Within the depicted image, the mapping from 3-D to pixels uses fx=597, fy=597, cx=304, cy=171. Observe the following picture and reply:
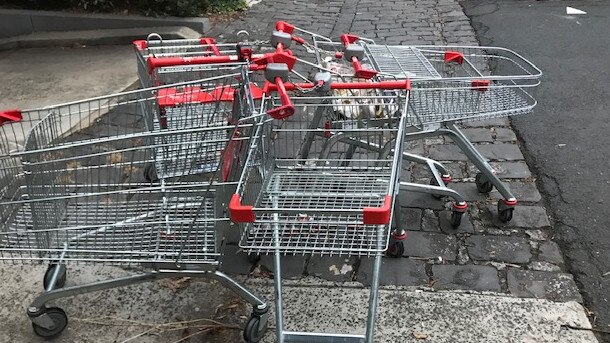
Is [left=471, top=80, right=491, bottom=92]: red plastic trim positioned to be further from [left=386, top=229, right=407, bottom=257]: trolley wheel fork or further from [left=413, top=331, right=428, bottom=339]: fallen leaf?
[left=413, top=331, right=428, bottom=339]: fallen leaf

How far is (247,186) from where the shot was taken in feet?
9.10

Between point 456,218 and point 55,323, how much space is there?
7.81ft

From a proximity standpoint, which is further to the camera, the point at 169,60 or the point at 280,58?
the point at 169,60

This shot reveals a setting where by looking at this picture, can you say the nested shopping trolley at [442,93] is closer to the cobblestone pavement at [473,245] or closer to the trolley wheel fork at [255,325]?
the cobblestone pavement at [473,245]

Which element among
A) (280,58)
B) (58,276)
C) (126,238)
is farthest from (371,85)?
(58,276)

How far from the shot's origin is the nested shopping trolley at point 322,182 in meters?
2.45

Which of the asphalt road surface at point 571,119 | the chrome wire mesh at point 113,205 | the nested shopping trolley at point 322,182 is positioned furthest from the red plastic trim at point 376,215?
the asphalt road surface at point 571,119

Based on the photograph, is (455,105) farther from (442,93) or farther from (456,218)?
(456,218)

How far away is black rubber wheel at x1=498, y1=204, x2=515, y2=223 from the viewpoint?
3791 millimetres

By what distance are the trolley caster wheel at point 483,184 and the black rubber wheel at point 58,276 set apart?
2714 mm

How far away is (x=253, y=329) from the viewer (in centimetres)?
292

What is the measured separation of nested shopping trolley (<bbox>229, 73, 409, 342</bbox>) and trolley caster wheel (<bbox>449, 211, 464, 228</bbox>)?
2.12 feet

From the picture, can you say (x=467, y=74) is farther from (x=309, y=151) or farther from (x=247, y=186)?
(x=247, y=186)

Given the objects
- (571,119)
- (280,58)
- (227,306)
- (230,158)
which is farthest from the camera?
(571,119)
